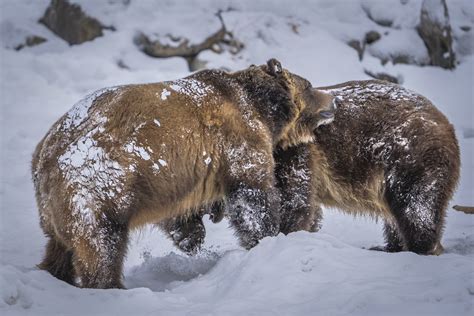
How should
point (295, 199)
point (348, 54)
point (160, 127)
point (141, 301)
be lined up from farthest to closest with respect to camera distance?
point (348, 54) → point (295, 199) → point (160, 127) → point (141, 301)

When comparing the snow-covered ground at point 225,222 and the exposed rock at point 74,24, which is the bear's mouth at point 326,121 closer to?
the snow-covered ground at point 225,222

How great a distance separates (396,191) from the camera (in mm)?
6621

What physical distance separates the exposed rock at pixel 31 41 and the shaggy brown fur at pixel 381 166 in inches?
314

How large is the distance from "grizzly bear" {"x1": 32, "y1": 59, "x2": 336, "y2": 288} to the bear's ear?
0.01 meters

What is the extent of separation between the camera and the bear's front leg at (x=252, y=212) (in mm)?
6383

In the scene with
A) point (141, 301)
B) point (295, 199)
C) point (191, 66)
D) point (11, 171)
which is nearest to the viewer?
point (141, 301)

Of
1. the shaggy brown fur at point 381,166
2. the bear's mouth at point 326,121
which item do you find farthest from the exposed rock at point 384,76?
the bear's mouth at point 326,121

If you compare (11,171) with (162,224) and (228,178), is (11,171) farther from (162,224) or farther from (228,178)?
(228,178)

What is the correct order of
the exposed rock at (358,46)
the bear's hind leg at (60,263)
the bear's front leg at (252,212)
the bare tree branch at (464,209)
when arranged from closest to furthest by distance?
the bear's hind leg at (60,263), the bear's front leg at (252,212), the bare tree branch at (464,209), the exposed rock at (358,46)

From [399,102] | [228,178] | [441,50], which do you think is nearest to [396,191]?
[399,102]

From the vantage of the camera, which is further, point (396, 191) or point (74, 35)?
point (74, 35)

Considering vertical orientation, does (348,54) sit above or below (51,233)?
below

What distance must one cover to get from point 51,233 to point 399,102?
144 inches

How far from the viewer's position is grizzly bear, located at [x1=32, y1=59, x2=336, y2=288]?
5.38 m
